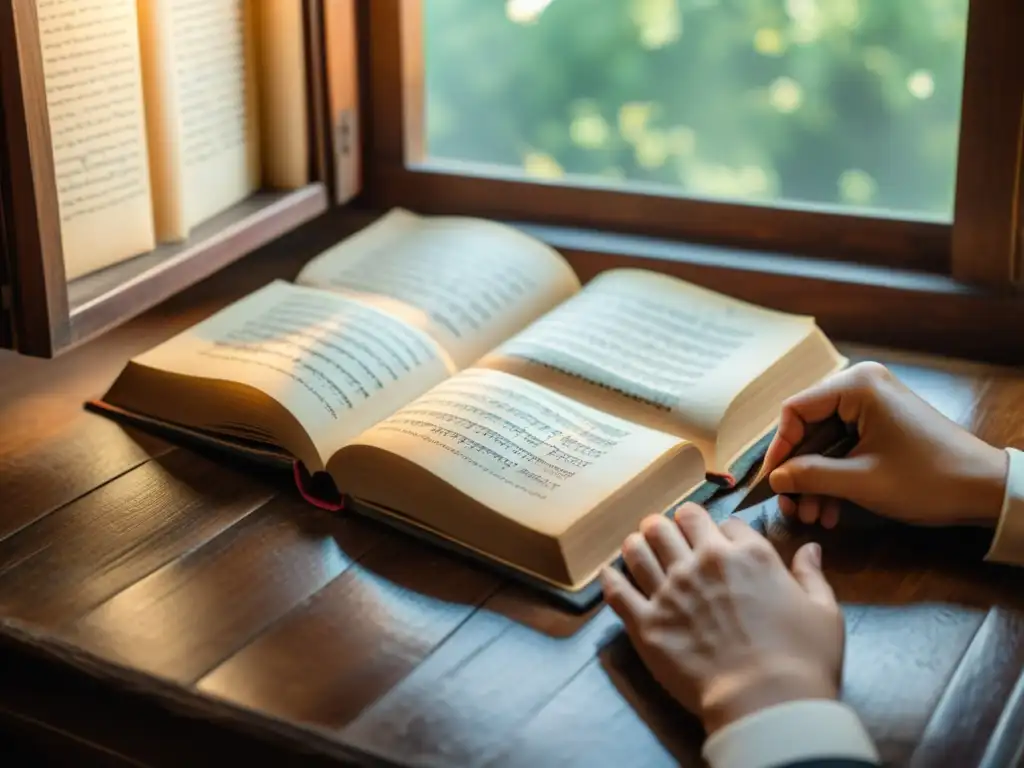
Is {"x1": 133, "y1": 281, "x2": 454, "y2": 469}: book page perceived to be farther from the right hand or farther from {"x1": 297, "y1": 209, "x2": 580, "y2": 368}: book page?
the right hand

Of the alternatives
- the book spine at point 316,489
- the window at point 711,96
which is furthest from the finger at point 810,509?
the window at point 711,96

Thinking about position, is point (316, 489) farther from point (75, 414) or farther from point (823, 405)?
point (823, 405)

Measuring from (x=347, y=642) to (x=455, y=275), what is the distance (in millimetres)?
514

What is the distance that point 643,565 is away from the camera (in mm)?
878

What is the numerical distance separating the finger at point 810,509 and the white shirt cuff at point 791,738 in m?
0.26

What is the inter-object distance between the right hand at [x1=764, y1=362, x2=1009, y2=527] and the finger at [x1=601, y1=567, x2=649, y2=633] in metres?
0.17

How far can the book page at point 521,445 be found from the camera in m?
0.94

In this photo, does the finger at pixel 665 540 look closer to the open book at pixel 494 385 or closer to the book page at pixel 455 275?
the open book at pixel 494 385

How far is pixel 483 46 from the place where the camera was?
1.57m

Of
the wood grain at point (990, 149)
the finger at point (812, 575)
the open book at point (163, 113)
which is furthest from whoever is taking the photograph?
the wood grain at point (990, 149)

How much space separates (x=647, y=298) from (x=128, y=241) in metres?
0.45

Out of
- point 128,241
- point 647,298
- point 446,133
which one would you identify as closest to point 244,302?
point 128,241

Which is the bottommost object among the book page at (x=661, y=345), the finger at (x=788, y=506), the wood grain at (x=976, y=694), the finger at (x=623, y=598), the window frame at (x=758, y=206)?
the wood grain at (x=976, y=694)

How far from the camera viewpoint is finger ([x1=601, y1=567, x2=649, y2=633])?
33.1 inches
